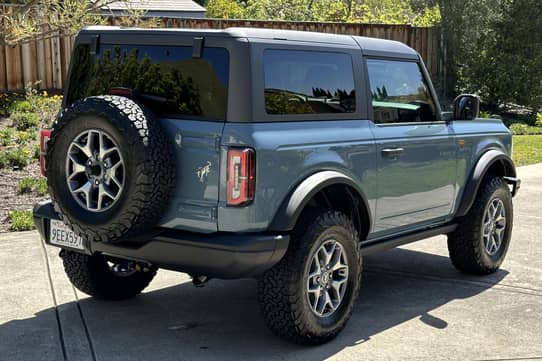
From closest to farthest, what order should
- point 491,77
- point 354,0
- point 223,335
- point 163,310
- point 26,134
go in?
point 223,335, point 163,310, point 26,134, point 491,77, point 354,0

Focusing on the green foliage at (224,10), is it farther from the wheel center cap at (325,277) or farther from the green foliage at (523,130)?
the wheel center cap at (325,277)

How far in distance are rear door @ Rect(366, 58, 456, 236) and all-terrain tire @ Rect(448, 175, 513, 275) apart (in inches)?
13.8

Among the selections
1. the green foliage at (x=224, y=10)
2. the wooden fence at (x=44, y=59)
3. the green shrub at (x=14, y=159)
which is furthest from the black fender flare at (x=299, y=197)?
the green foliage at (x=224, y=10)

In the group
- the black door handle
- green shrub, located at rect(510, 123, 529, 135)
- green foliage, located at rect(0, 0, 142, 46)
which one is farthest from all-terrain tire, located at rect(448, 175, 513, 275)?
green shrub, located at rect(510, 123, 529, 135)

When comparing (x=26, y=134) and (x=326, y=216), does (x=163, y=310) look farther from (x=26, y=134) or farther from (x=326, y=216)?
(x=26, y=134)

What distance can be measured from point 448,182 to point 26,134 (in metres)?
6.68

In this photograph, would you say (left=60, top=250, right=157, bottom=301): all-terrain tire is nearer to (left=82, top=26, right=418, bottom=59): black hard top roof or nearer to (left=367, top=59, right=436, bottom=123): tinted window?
(left=82, top=26, right=418, bottom=59): black hard top roof

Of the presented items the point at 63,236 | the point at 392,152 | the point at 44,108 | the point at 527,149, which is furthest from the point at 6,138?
the point at 527,149

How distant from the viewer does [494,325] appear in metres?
5.31

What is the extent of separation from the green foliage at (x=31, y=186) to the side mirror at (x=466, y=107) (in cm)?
475

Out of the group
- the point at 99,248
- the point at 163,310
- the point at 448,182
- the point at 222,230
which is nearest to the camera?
the point at 222,230

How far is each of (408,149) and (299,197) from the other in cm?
135

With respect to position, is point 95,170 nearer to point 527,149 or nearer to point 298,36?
point 298,36

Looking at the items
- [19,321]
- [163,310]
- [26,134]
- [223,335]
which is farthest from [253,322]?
[26,134]
